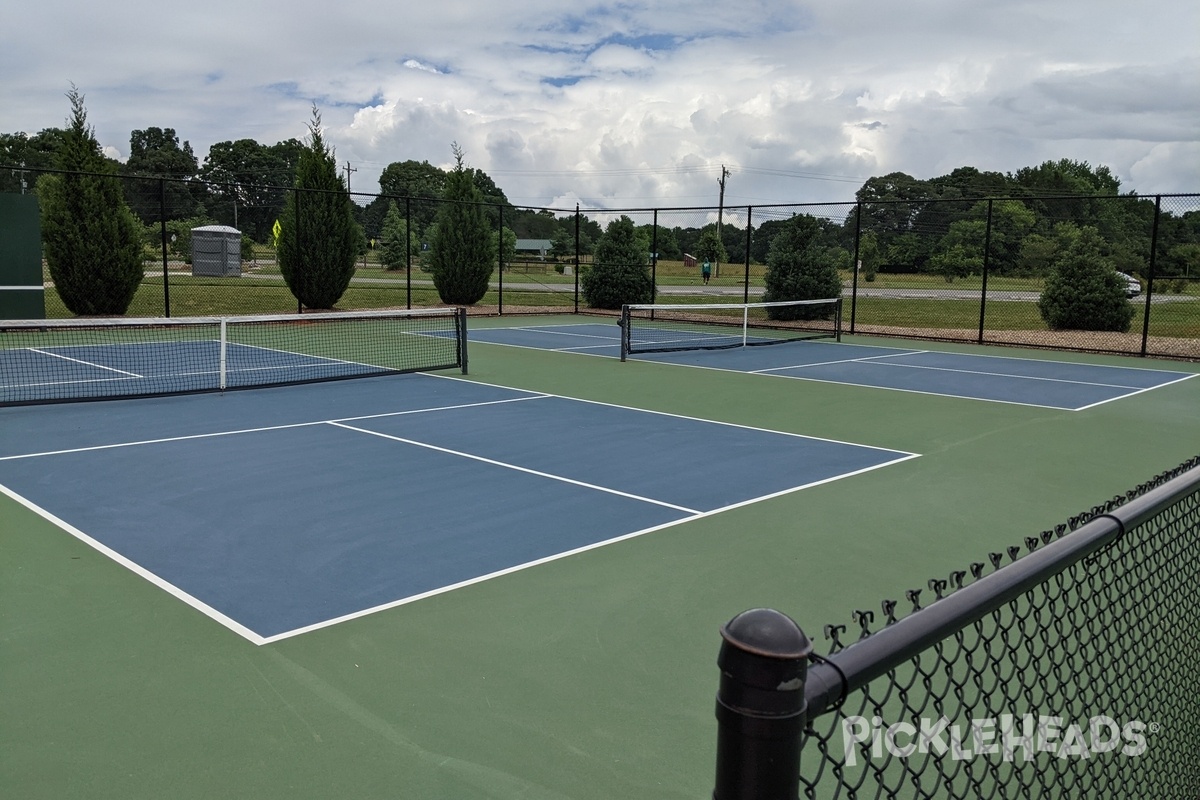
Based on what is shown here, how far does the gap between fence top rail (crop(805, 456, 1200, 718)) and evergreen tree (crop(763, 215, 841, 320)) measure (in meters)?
20.9

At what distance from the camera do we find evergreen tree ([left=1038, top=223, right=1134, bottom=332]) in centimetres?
2114

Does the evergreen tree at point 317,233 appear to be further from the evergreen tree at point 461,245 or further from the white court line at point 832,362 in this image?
the white court line at point 832,362

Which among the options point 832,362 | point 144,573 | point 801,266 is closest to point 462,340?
point 832,362

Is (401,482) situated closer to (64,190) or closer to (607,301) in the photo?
(64,190)

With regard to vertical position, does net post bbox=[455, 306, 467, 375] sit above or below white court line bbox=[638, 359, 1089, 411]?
above

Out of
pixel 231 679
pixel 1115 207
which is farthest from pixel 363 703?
pixel 1115 207

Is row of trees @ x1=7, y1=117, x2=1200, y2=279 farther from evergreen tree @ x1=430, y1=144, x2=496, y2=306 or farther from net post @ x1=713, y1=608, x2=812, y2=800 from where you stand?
net post @ x1=713, y1=608, x2=812, y2=800

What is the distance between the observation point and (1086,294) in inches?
832

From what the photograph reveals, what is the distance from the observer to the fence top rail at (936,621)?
1.21 meters

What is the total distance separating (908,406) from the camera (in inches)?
457

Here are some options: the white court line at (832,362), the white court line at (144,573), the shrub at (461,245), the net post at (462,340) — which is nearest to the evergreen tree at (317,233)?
the shrub at (461,245)

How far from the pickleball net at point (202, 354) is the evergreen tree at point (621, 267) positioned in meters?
6.06

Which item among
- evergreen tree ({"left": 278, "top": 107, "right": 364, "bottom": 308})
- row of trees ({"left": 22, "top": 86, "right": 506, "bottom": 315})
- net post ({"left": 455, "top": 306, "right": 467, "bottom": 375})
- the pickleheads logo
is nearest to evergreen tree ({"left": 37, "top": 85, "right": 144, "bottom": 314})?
row of trees ({"left": 22, "top": 86, "right": 506, "bottom": 315})

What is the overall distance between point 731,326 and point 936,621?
22.6 m
